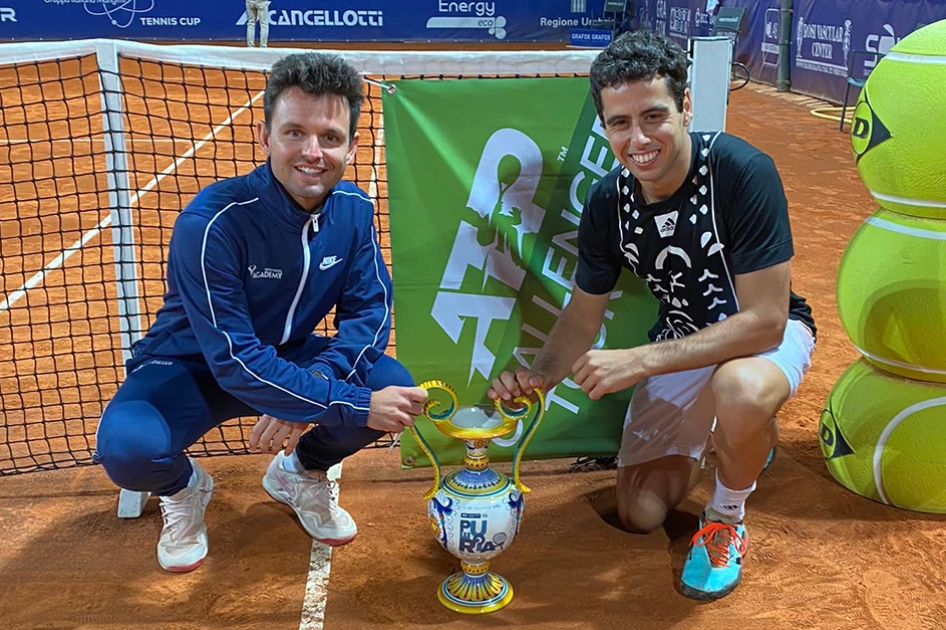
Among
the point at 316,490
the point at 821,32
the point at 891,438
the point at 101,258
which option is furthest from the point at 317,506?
the point at 821,32

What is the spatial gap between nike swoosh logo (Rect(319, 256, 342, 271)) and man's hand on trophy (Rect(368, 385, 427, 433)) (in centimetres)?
51

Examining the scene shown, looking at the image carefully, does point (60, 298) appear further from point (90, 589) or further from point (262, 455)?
point (90, 589)

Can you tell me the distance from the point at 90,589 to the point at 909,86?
3.30 m

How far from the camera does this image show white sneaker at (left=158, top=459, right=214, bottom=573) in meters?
3.29

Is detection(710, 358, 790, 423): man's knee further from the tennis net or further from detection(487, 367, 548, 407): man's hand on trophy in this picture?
the tennis net

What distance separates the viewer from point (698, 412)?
3508 mm

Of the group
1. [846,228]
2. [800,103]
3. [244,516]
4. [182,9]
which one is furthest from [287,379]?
[182,9]

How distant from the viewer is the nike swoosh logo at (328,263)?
127 inches

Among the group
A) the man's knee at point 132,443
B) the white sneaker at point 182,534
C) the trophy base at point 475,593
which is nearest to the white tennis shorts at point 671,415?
the trophy base at point 475,593

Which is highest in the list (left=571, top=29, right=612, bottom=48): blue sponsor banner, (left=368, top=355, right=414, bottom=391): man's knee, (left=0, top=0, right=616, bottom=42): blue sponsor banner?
(left=0, top=0, right=616, bottom=42): blue sponsor banner

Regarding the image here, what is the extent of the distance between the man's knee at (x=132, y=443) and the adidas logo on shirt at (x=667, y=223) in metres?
1.76

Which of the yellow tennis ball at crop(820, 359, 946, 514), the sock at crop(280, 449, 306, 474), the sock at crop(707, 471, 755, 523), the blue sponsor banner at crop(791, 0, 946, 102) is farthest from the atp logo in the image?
the blue sponsor banner at crop(791, 0, 946, 102)

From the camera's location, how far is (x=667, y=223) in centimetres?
317

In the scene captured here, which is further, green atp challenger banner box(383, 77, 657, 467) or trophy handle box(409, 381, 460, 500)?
green atp challenger banner box(383, 77, 657, 467)
